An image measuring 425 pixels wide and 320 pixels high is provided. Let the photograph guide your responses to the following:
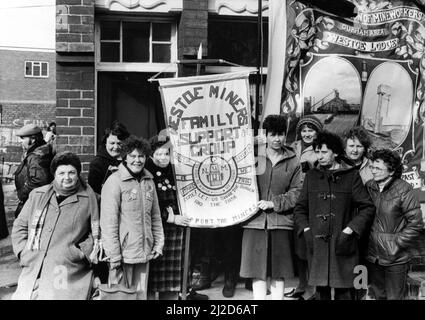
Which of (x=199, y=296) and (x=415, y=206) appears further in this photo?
(x=199, y=296)

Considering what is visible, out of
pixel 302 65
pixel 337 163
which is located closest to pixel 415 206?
pixel 337 163

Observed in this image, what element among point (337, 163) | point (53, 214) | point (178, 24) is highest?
point (178, 24)

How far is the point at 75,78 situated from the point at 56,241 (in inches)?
95.5

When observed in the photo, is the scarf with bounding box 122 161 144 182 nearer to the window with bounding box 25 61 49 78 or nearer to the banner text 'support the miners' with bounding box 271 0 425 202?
the banner text 'support the miners' with bounding box 271 0 425 202

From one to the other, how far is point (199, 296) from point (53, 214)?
66.6 inches

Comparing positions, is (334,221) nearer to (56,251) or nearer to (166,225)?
(166,225)

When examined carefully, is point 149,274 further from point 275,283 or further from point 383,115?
point 383,115

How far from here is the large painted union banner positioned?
480cm

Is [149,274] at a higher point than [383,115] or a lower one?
lower

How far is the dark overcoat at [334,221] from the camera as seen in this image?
4.29 m

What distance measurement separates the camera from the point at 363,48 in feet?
→ 18.3

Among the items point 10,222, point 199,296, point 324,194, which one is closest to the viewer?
point 324,194

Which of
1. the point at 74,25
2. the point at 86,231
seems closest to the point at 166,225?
the point at 86,231

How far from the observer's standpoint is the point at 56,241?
13.6ft
